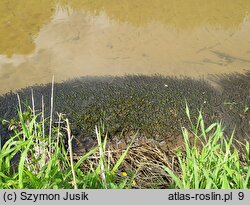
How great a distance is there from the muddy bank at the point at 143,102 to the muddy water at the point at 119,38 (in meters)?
0.16

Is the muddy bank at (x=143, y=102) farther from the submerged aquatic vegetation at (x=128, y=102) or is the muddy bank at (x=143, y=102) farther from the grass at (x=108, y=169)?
the grass at (x=108, y=169)

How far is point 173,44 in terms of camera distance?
3.69 meters

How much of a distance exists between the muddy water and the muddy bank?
163 mm

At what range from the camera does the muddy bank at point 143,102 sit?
2.70m

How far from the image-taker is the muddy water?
3.35m

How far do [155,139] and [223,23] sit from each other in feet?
6.64

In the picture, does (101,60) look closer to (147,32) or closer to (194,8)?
(147,32)
